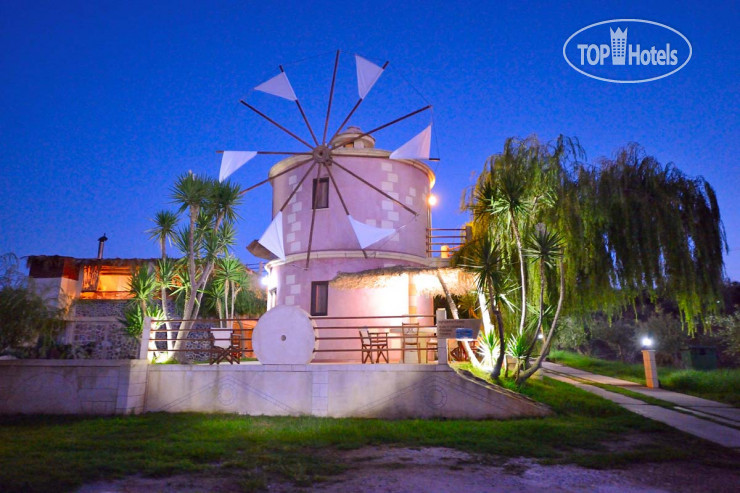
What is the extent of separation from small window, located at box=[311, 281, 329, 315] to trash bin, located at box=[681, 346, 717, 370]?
17682mm

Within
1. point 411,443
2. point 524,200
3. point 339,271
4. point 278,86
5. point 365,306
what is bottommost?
point 411,443

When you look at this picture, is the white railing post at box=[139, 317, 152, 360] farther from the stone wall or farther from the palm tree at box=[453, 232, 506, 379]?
the stone wall

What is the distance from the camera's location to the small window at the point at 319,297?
17.4m

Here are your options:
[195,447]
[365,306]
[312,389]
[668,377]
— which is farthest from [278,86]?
[668,377]

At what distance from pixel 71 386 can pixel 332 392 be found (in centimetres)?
668

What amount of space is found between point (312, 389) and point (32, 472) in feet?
20.7

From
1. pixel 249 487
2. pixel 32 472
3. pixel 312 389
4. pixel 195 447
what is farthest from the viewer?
pixel 312 389

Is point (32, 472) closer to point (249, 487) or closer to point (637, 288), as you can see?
point (249, 487)

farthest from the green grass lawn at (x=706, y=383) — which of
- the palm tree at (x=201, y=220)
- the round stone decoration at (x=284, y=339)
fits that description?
the palm tree at (x=201, y=220)

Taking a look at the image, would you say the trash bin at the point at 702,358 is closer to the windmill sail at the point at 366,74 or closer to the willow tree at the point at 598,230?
the willow tree at the point at 598,230

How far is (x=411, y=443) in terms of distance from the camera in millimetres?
9195

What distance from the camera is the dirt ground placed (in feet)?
20.6

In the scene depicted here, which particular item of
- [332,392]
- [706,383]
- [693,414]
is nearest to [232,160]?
[332,392]

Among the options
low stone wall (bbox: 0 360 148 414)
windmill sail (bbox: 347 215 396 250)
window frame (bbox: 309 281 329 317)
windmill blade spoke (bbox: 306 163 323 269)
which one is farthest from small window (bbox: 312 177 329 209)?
low stone wall (bbox: 0 360 148 414)
